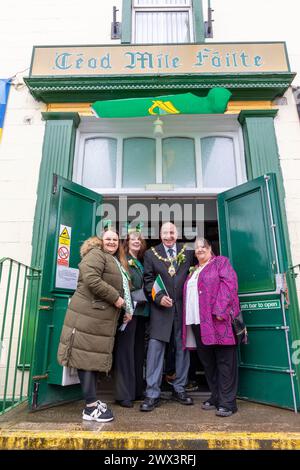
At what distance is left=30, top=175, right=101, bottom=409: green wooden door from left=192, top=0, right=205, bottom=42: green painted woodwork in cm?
315

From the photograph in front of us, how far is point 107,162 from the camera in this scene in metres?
4.98

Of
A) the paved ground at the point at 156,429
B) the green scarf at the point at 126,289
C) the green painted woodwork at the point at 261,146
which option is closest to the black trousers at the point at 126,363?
the paved ground at the point at 156,429

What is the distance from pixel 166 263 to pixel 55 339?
141cm

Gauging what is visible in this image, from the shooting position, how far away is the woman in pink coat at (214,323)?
124 inches

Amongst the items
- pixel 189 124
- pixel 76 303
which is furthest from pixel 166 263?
pixel 189 124

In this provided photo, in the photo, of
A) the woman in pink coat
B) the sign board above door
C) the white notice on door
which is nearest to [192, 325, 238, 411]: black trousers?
the woman in pink coat

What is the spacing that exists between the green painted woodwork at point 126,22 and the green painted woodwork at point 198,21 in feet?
3.42

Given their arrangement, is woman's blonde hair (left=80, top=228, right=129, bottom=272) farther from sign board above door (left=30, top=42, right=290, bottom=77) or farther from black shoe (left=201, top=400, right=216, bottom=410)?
sign board above door (left=30, top=42, right=290, bottom=77)

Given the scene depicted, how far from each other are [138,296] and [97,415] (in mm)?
1141

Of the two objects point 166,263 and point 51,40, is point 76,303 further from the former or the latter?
point 51,40

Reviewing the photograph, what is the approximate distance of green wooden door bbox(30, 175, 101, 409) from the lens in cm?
336

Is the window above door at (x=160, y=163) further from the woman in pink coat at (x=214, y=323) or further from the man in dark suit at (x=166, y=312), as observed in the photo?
the woman in pink coat at (x=214, y=323)

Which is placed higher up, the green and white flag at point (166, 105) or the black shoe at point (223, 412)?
the green and white flag at point (166, 105)

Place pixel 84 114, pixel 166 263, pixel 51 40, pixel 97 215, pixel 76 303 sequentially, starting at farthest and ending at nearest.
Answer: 1. pixel 51 40
2. pixel 84 114
3. pixel 97 215
4. pixel 166 263
5. pixel 76 303
